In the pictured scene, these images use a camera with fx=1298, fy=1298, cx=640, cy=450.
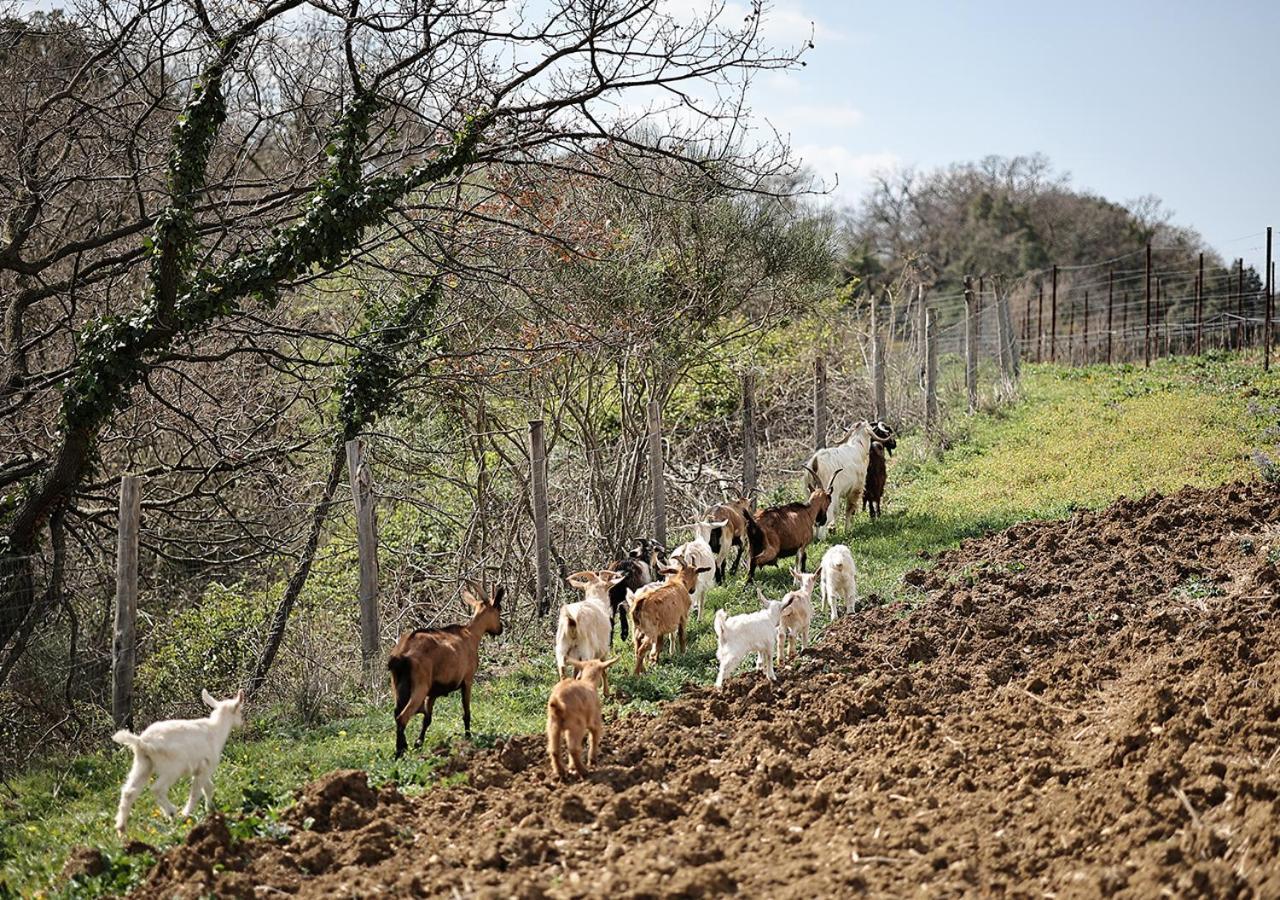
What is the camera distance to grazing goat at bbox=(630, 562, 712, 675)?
11.6 m

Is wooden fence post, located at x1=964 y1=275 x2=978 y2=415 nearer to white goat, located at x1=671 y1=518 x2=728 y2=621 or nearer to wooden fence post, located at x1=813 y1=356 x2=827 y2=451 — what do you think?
wooden fence post, located at x1=813 y1=356 x2=827 y2=451

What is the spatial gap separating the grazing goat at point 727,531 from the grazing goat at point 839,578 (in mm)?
2508

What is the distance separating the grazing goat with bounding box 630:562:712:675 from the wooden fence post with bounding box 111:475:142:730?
422 cm

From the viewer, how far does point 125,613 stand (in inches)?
412

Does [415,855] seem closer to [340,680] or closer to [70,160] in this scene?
[340,680]

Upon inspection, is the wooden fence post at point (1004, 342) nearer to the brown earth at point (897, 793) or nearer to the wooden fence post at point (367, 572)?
the brown earth at point (897, 793)

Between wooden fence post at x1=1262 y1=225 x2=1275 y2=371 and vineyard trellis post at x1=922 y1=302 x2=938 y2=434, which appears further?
wooden fence post at x1=1262 y1=225 x2=1275 y2=371

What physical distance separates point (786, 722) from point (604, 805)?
188 cm

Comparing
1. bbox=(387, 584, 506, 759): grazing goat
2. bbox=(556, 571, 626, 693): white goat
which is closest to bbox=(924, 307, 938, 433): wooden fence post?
bbox=(556, 571, 626, 693): white goat

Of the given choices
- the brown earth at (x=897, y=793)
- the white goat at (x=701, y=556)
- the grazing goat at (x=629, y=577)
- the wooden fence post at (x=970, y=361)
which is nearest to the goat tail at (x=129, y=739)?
the brown earth at (x=897, y=793)

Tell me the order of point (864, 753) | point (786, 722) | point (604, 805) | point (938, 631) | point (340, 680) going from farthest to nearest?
point (340, 680) < point (938, 631) < point (786, 722) < point (864, 753) < point (604, 805)

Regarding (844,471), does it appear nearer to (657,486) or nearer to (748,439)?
(748,439)

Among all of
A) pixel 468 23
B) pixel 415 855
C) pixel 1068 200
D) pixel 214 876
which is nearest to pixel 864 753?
pixel 415 855

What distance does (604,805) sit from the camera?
746 cm
